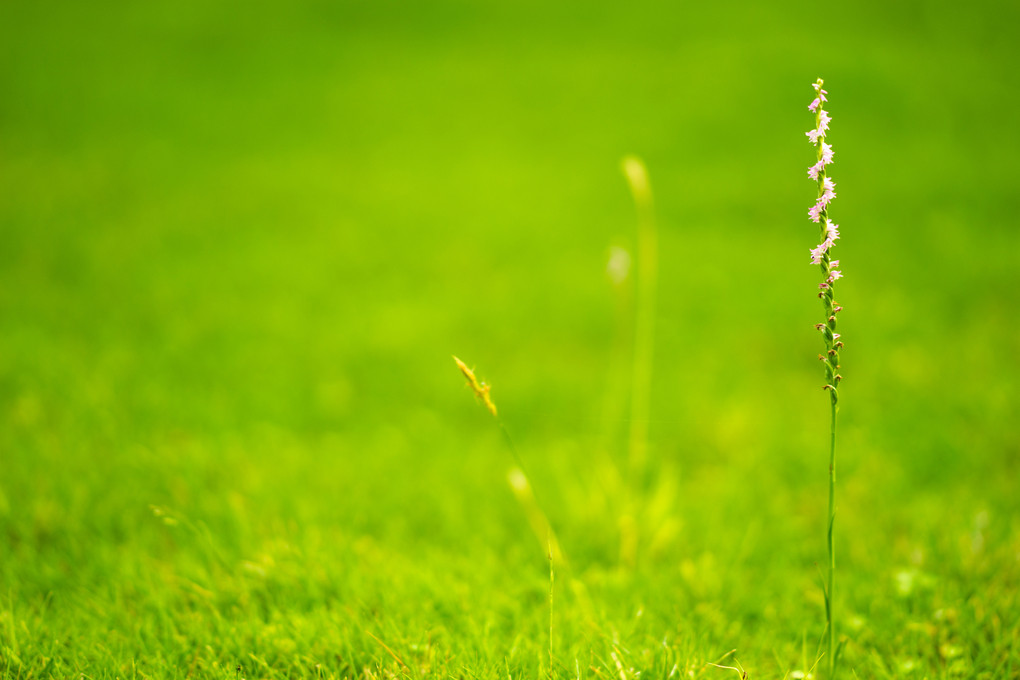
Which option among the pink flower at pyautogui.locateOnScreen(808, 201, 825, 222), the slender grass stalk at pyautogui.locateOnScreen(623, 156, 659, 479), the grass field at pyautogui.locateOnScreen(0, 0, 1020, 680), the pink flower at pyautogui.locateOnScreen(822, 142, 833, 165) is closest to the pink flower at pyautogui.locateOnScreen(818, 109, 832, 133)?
the pink flower at pyautogui.locateOnScreen(822, 142, 833, 165)

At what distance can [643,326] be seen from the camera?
4609 millimetres

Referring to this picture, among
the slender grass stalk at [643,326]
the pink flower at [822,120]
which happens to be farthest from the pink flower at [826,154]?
the slender grass stalk at [643,326]

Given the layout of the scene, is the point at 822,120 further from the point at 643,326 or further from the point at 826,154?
the point at 643,326

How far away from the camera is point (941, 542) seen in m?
2.64

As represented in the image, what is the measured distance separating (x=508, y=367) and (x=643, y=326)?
1021 mm

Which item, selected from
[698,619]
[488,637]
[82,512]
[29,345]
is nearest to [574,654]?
[488,637]

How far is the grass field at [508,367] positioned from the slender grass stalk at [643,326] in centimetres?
10

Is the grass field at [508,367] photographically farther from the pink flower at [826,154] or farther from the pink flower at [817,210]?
the pink flower at [826,154]

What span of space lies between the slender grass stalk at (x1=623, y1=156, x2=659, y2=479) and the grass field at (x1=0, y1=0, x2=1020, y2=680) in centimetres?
10

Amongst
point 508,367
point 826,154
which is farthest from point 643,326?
point 826,154

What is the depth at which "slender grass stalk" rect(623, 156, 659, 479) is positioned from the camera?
3250 millimetres

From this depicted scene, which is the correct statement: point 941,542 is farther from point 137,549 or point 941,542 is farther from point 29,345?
point 29,345

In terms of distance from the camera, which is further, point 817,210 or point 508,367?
point 508,367

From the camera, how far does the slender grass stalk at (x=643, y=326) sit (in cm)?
325
